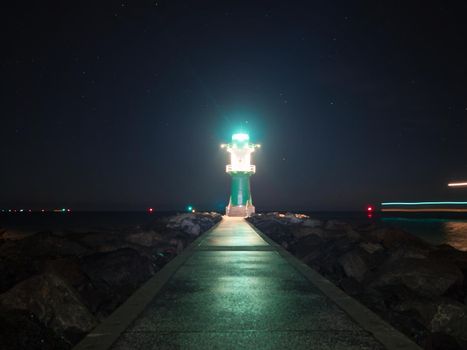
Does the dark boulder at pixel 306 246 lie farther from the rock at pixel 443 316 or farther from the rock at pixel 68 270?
the rock at pixel 68 270

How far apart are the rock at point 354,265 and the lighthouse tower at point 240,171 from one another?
3326 centimetres

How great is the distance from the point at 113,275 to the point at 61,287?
2.91 m

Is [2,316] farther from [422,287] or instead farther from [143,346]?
[422,287]

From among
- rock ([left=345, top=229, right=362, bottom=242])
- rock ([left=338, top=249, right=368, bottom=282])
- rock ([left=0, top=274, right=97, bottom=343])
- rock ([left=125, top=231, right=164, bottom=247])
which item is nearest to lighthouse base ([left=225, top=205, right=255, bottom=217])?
rock ([left=345, top=229, right=362, bottom=242])

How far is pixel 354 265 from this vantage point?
11531mm

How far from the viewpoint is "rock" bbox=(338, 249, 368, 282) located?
11.3 metres

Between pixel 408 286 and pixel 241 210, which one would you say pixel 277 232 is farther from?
pixel 241 210

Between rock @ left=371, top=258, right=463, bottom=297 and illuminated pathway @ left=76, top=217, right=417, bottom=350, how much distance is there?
5.56ft

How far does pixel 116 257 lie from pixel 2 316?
4590 millimetres

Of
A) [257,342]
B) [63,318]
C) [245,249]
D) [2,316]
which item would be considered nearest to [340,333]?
[257,342]

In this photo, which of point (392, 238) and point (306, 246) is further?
point (392, 238)

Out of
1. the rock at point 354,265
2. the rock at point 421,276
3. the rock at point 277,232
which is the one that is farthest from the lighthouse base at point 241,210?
the rock at point 421,276

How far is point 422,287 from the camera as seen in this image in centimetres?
899

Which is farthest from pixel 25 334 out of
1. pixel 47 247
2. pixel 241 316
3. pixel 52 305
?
pixel 47 247
